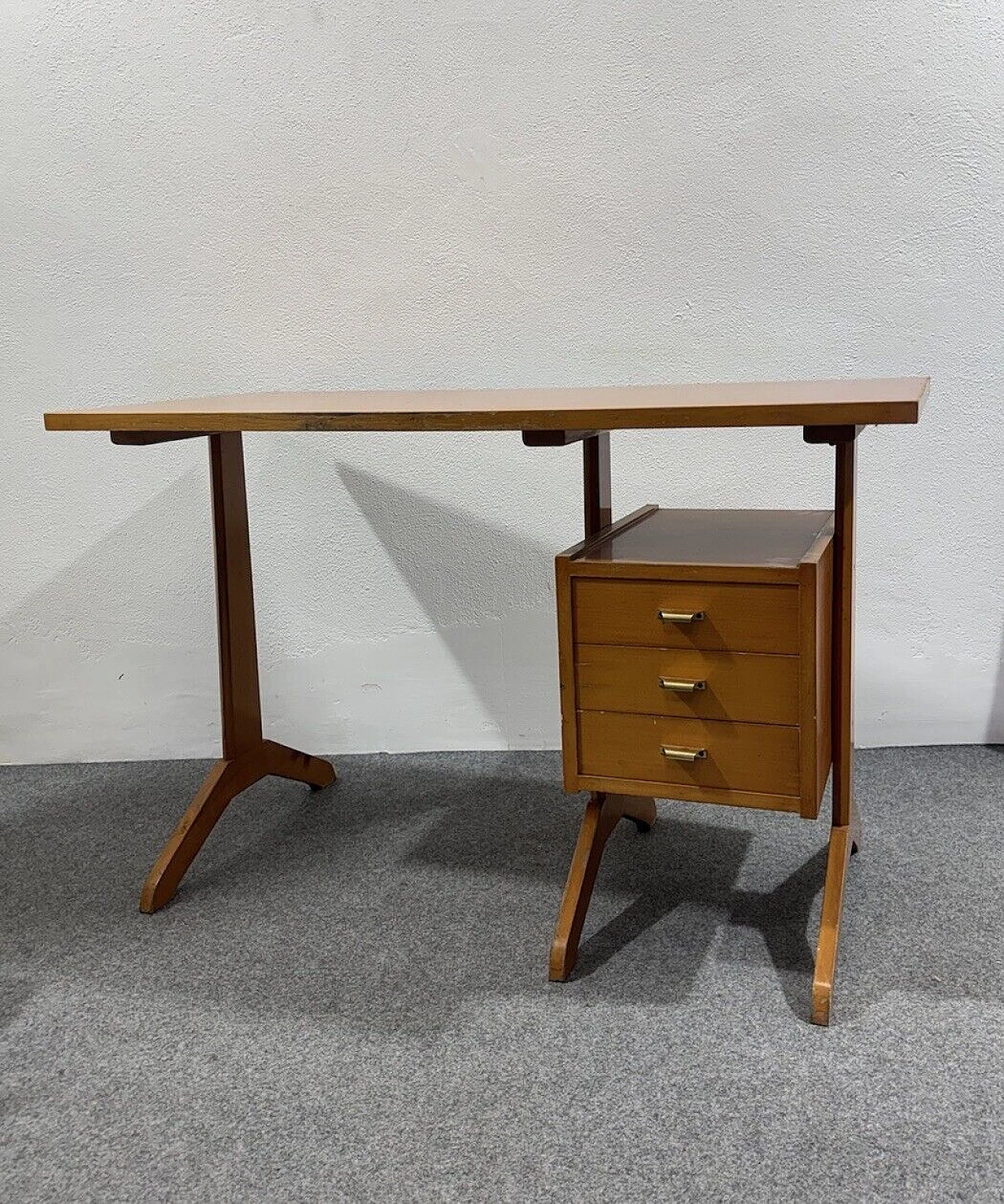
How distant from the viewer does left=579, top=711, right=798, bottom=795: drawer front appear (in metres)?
1.66

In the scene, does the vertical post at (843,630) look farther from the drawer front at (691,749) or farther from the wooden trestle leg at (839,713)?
the drawer front at (691,749)

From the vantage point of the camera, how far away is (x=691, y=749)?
5.57 feet

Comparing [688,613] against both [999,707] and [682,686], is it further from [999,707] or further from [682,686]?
[999,707]

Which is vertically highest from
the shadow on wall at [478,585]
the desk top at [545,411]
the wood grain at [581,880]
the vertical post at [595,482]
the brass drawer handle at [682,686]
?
the desk top at [545,411]

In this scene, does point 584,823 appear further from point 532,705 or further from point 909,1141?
point 532,705

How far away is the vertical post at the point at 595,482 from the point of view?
6.40 feet

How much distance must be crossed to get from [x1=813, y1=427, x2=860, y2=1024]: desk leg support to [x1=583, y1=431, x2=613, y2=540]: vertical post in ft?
1.36

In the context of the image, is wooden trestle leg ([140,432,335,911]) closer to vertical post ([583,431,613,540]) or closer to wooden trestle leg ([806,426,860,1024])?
vertical post ([583,431,613,540])

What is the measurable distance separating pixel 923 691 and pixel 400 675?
1.21 meters

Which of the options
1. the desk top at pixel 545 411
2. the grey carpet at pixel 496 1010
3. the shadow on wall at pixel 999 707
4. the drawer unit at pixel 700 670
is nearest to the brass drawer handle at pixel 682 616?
the drawer unit at pixel 700 670

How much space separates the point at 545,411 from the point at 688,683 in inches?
17.4

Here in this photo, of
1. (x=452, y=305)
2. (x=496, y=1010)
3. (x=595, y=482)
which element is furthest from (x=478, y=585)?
(x=496, y=1010)

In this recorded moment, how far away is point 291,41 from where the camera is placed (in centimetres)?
249

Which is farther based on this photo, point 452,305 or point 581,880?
point 452,305
